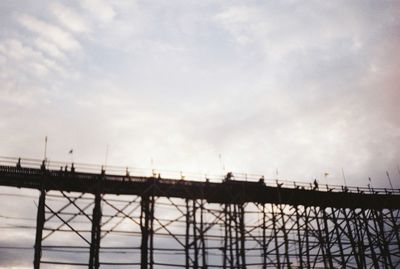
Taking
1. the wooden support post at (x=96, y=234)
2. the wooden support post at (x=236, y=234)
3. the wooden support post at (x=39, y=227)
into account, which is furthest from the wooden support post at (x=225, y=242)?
the wooden support post at (x=39, y=227)

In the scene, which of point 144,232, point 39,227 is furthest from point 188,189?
point 39,227

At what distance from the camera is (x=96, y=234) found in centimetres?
1858

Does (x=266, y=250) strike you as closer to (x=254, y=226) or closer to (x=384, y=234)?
(x=254, y=226)

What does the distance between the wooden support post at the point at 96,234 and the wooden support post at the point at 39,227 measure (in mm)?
2289

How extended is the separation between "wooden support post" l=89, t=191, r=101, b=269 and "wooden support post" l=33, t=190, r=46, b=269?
229 centimetres

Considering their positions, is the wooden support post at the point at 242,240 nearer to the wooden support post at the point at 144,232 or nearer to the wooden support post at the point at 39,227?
the wooden support post at the point at 144,232

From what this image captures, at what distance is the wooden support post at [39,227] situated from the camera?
17000mm

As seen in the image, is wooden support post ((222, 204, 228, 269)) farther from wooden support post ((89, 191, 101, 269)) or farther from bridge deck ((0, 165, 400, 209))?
wooden support post ((89, 191, 101, 269))

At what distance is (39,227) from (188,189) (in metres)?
7.61

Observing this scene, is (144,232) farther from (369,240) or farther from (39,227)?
(369,240)

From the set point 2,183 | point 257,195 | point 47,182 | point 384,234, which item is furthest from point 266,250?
point 2,183

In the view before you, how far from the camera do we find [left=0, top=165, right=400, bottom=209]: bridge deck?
1881cm

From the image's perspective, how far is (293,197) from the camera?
22672 millimetres

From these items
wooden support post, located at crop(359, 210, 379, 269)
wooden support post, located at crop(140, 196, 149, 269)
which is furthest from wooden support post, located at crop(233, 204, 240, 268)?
wooden support post, located at crop(359, 210, 379, 269)
